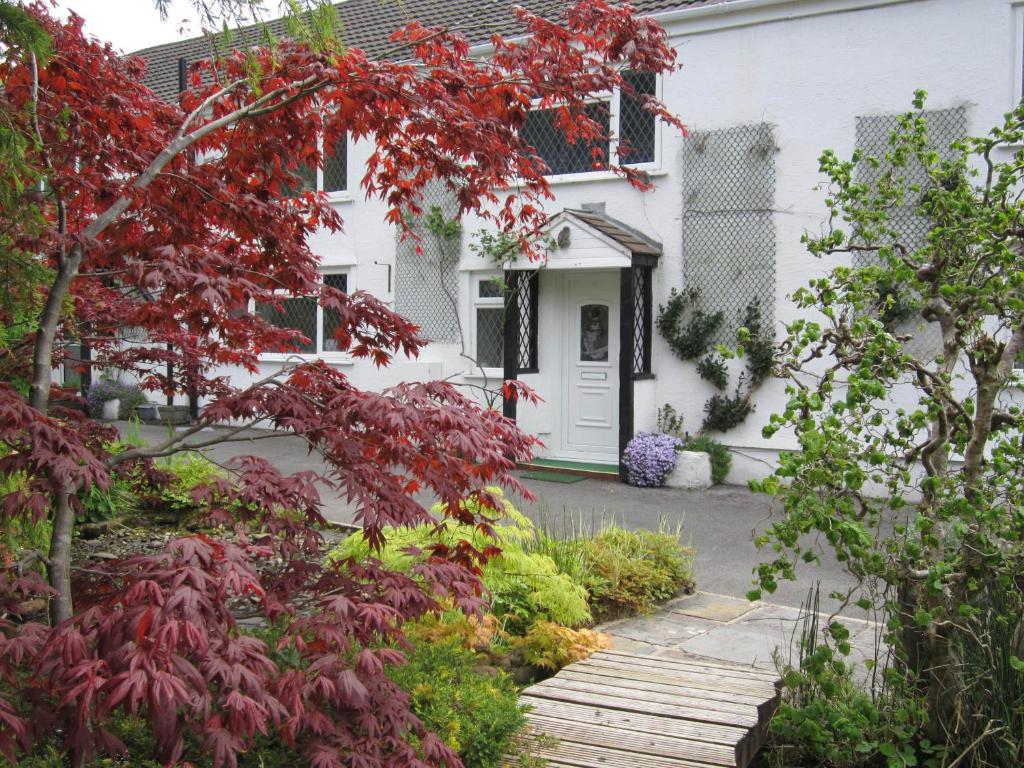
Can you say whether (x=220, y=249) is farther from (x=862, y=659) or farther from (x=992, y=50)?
(x=992, y=50)

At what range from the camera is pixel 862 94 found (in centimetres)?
1043

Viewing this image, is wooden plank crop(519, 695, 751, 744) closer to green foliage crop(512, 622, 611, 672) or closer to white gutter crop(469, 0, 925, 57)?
green foliage crop(512, 622, 611, 672)

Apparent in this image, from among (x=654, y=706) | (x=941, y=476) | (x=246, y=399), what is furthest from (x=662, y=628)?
(x=246, y=399)

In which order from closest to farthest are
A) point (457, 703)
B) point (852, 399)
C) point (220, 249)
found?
1. point (852, 399)
2. point (457, 703)
3. point (220, 249)

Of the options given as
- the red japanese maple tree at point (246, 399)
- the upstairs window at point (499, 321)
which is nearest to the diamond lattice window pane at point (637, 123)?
the upstairs window at point (499, 321)

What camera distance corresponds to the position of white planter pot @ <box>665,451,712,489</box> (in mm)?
10953

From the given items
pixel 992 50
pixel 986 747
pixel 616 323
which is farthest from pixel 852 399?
pixel 616 323

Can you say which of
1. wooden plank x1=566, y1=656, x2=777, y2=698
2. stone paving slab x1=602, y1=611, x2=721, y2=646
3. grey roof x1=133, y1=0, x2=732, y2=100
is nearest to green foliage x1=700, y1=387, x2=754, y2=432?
grey roof x1=133, y1=0, x2=732, y2=100

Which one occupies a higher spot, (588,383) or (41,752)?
(588,383)

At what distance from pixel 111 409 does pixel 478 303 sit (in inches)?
310

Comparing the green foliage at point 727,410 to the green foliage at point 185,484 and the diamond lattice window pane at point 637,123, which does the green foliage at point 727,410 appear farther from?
the green foliage at point 185,484

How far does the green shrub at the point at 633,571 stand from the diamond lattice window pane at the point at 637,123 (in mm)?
6618

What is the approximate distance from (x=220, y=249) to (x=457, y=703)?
2.25 m

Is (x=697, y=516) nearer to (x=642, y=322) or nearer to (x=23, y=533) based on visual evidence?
(x=642, y=322)
